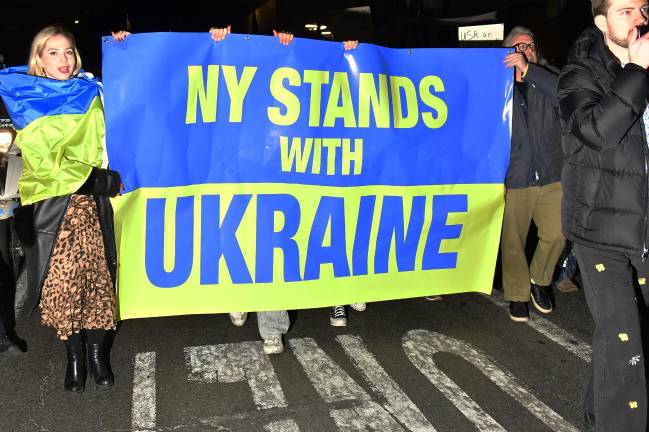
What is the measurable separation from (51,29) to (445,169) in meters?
2.54

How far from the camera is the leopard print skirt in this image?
3678 mm

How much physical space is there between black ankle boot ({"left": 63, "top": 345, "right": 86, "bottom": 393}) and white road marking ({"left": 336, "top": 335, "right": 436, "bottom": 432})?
160 centimetres

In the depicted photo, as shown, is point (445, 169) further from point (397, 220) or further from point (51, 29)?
point (51, 29)

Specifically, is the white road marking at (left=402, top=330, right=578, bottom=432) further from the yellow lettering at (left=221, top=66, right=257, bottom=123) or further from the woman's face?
the woman's face

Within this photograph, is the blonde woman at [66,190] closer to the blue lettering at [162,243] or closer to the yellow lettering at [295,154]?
the blue lettering at [162,243]

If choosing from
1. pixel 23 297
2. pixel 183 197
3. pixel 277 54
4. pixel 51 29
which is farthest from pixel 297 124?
pixel 23 297

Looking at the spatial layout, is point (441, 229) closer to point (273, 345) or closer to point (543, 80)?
point (543, 80)

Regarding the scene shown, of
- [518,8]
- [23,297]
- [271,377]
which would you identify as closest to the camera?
[271,377]

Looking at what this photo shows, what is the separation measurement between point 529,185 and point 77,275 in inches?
126

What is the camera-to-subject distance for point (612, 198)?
9.45ft

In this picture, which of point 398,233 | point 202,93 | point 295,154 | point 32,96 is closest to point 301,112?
point 295,154

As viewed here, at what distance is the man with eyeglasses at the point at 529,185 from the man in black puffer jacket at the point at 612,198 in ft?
5.78

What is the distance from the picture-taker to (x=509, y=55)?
15.1 ft

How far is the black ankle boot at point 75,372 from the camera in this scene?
3799 millimetres
